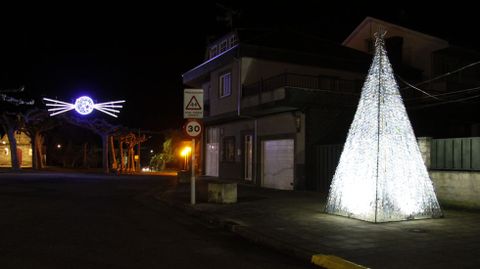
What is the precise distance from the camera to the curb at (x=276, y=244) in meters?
7.29

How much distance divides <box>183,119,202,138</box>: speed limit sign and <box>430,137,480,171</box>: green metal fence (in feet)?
23.6

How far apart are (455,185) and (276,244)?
709 cm

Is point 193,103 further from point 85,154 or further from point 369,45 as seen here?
point 85,154

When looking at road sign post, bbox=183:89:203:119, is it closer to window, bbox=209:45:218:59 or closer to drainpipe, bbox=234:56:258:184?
drainpipe, bbox=234:56:258:184

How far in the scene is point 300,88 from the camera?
1891 cm

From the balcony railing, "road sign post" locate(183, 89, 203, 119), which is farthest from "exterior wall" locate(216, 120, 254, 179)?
"road sign post" locate(183, 89, 203, 119)

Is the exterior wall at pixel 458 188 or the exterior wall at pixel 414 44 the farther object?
the exterior wall at pixel 414 44

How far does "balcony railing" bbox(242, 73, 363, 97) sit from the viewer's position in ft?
64.1

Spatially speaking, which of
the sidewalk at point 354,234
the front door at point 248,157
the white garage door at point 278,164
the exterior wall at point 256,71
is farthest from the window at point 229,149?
the sidewalk at point 354,234

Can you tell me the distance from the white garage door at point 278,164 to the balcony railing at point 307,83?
2.41 metres

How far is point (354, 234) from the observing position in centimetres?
962

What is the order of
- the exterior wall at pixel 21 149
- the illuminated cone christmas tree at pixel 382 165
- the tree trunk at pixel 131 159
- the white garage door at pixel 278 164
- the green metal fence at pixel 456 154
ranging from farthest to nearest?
the exterior wall at pixel 21 149 → the tree trunk at pixel 131 159 → the white garage door at pixel 278 164 → the green metal fence at pixel 456 154 → the illuminated cone christmas tree at pixel 382 165

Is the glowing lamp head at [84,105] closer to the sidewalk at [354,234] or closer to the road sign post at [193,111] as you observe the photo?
the road sign post at [193,111]

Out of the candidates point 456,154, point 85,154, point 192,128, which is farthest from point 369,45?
point 85,154
